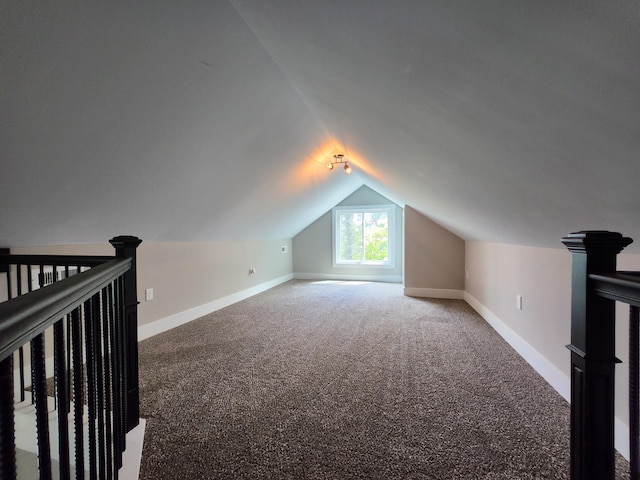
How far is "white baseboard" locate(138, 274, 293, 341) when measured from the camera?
9.35 ft

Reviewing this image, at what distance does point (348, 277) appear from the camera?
624cm

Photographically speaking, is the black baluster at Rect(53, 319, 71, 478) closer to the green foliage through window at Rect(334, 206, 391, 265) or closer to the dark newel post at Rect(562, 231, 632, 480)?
the dark newel post at Rect(562, 231, 632, 480)

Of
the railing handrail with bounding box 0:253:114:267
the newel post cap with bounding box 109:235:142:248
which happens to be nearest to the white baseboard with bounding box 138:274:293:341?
the railing handrail with bounding box 0:253:114:267

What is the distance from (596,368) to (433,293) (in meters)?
4.05

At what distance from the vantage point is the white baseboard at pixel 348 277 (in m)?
5.93

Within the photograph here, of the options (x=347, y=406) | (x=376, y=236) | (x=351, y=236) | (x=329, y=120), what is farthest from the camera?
(x=351, y=236)

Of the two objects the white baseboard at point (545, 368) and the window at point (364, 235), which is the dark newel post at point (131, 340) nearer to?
the white baseboard at point (545, 368)

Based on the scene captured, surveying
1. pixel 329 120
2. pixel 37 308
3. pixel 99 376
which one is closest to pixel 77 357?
pixel 99 376

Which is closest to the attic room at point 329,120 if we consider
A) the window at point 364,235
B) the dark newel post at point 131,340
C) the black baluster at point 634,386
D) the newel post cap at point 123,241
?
the black baluster at point 634,386

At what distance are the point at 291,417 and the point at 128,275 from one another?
1159 millimetres

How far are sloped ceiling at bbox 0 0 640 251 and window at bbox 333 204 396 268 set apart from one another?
3.53 meters

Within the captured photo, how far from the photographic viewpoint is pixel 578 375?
704mm

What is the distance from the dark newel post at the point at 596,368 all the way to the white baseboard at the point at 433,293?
13.1ft

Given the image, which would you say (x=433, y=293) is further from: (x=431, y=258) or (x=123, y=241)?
(x=123, y=241)
